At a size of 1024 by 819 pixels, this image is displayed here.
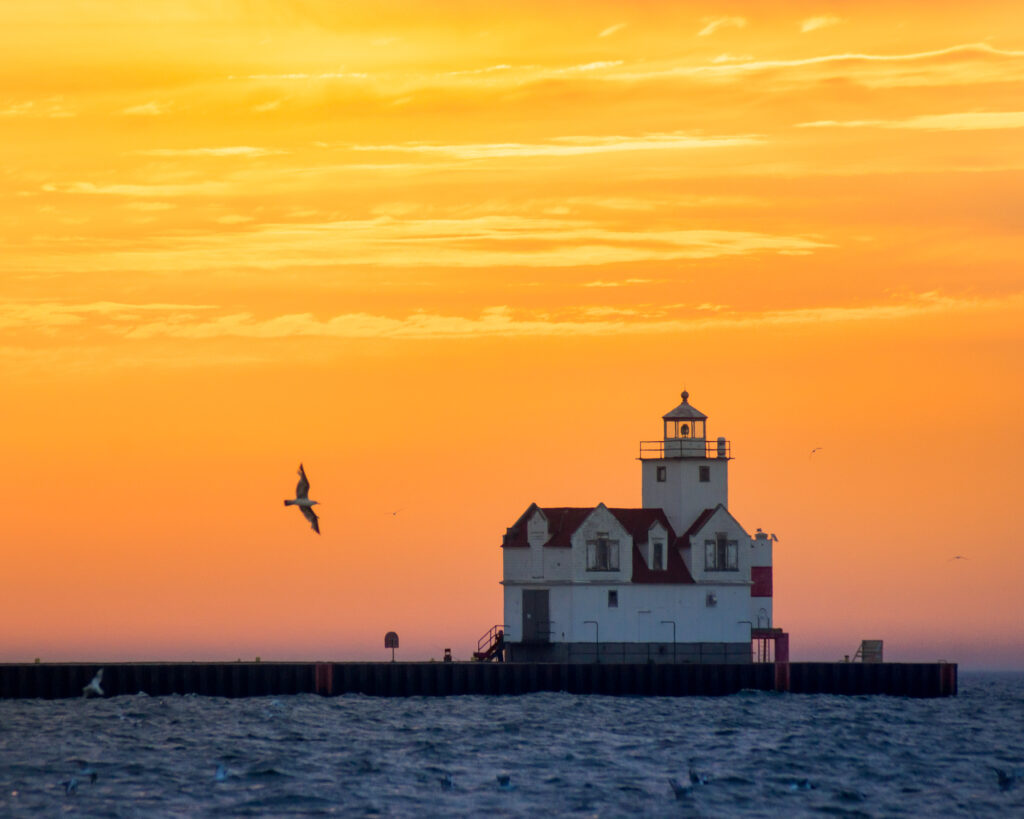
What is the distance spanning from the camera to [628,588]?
9550 centimetres

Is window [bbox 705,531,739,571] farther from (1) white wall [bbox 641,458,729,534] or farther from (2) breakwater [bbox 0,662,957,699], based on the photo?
(2) breakwater [bbox 0,662,957,699]

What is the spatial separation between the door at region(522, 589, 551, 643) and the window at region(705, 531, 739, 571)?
29.0 ft

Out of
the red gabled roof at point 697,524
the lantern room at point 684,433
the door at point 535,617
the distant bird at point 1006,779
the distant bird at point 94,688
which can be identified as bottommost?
the distant bird at point 1006,779

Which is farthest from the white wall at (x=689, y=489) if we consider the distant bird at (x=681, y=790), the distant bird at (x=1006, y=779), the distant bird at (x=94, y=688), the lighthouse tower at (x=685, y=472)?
the distant bird at (x=681, y=790)

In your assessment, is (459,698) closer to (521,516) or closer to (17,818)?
(521,516)

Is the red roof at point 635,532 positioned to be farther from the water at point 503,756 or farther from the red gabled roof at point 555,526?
the water at point 503,756

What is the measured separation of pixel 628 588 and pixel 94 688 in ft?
90.1

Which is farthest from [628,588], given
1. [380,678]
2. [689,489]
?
[380,678]

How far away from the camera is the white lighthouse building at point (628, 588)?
95062 mm

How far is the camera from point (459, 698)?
9331 cm

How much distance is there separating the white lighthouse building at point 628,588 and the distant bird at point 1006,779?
99.1 feet

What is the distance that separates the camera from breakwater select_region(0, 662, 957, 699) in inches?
3661

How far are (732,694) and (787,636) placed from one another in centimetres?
655

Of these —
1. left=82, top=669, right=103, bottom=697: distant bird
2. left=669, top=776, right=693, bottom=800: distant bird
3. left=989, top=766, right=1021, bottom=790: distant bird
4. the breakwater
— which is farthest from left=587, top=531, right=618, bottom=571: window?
left=669, top=776, right=693, bottom=800: distant bird
